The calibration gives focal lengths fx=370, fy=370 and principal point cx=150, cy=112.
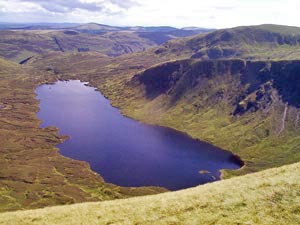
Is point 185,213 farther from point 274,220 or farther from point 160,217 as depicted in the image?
point 274,220

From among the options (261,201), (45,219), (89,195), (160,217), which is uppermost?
(261,201)

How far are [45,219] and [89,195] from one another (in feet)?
519

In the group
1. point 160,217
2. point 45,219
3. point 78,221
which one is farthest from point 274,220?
point 45,219

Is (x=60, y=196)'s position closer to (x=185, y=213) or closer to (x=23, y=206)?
(x=23, y=206)

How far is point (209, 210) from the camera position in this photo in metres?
40.2

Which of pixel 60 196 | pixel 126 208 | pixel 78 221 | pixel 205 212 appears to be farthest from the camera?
pixel 60 196

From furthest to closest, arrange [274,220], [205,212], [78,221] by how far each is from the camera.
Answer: [78,221], [205,212], [274,220]

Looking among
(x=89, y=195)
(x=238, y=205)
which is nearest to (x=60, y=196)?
(x=89, y=195)

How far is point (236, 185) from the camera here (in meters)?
49.2

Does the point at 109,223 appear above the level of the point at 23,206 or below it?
above

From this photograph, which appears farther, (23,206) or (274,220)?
(23,206)

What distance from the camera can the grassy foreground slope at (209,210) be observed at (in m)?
37.4

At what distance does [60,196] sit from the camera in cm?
19500

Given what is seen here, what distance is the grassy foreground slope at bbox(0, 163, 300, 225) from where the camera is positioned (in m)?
37.4
